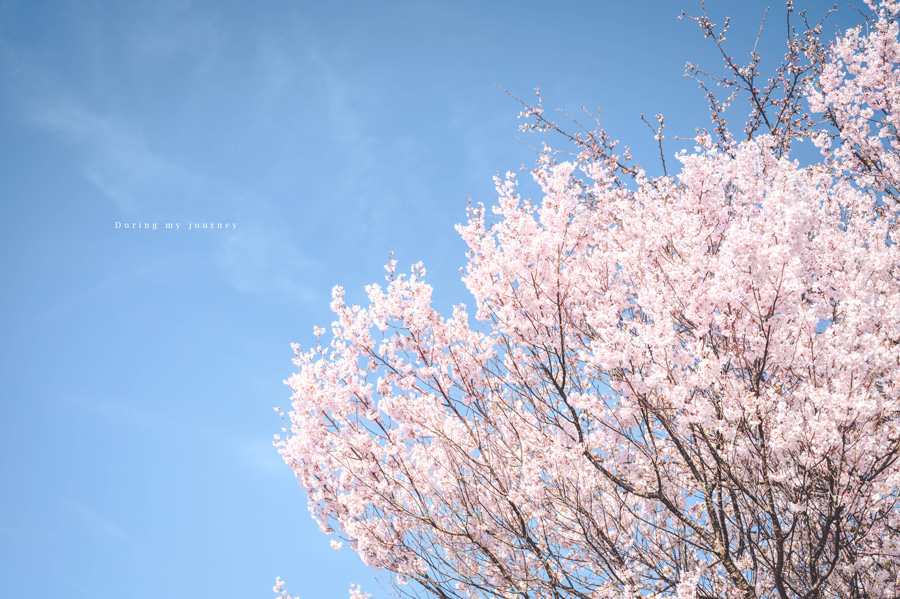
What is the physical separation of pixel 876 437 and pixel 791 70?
6.42 meters

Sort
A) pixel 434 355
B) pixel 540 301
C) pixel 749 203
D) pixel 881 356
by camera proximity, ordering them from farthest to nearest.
Result: pixel 434 355
pixel 749 203
pixel 540 301
pixel 881 356

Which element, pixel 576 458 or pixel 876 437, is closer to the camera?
pixel 876 437

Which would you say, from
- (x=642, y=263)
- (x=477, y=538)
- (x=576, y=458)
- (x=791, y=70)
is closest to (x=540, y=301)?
(x=642, y=263)

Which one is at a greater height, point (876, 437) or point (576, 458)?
point (576, 458)

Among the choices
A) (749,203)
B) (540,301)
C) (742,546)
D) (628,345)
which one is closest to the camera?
(628,345)

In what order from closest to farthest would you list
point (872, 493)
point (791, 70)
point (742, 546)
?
1. point (872, 493)
2. point (742, 546)
3. point (791, 70)

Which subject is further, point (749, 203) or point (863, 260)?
point (749, 203)

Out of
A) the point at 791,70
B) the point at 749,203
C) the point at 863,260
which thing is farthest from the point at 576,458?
the point at 791,70

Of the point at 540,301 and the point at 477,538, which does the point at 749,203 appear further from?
the point at 477,538

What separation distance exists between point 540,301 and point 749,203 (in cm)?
288

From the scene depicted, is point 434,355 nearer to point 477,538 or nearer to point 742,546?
point 477,538

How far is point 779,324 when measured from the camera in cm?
475

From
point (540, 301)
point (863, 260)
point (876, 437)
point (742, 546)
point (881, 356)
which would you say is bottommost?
point (742, 546)

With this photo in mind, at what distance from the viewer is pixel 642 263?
589 cm
